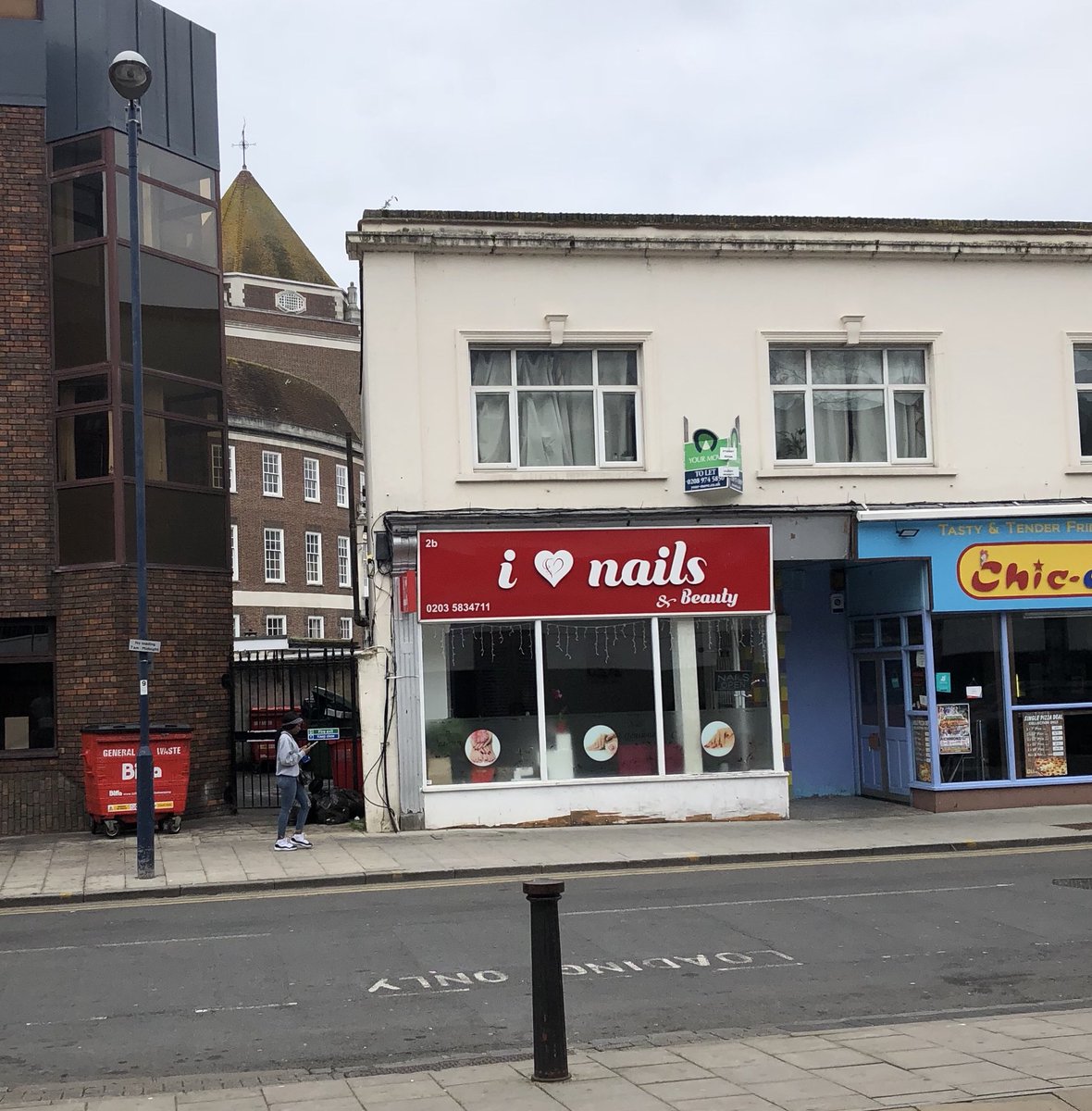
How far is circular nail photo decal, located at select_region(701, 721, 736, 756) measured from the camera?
18.6m

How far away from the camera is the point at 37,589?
19.1 meters

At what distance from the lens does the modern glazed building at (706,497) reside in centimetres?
1812

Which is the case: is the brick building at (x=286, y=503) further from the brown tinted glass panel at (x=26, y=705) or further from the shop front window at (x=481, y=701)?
the shop front window at (x=481, y=701)

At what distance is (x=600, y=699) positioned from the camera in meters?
18.4

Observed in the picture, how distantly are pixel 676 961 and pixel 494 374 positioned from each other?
10.5 meters

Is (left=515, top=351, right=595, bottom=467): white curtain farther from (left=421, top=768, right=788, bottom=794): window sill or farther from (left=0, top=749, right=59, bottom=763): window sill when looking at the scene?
(left=0, top=749, right=59, bottom=763): window sill

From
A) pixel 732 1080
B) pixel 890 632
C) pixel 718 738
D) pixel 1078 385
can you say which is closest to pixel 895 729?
pixel 890 632

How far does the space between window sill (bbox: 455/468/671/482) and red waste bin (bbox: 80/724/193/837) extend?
5154mm

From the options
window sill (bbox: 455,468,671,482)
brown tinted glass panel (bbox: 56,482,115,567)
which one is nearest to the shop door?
window sill (bbox: 455,468,671,482)

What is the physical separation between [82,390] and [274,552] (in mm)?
33389

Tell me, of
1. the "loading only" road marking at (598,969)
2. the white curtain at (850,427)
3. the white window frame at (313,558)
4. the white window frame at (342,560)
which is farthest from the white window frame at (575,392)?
the white window frame at (342,560)

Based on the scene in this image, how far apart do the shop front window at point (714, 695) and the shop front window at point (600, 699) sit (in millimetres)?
295

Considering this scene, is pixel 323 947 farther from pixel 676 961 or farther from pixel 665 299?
pixel 665 299

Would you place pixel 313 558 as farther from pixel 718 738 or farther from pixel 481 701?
pixel 718 738
